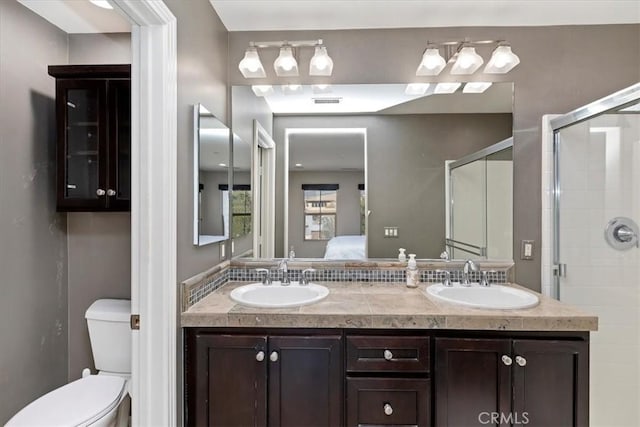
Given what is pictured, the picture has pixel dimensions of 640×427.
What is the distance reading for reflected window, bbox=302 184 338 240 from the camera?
6.77ft

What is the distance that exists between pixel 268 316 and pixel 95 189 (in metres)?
1.25

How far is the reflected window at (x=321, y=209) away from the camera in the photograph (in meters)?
2.06

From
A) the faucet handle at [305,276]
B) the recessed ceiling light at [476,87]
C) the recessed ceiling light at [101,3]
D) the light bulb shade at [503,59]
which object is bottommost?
the faucet handle at [305,276]

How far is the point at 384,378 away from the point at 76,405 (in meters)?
1.43

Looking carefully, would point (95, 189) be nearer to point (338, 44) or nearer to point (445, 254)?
point (338, 44)

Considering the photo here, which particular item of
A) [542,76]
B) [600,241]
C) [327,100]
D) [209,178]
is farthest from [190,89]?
[600,241]

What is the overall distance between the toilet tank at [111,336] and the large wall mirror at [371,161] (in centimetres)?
95

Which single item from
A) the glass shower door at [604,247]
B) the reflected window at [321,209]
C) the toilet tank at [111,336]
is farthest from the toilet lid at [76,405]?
the glass shower door at [604,247]

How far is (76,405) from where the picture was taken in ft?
4.85

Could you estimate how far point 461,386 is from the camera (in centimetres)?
137

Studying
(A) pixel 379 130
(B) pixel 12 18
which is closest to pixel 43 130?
(B) pixel 12 18

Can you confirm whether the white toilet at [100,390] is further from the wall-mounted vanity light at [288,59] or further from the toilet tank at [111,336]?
the wall-mounted vanity light at [288,59]

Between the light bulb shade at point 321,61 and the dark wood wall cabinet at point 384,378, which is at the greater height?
the light bulb shade at point 321,61

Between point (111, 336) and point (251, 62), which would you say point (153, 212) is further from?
point (251, 62)
